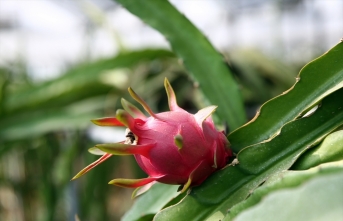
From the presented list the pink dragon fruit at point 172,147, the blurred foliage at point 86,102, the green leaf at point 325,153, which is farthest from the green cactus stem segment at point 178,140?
the blurred foliage at point 86,102

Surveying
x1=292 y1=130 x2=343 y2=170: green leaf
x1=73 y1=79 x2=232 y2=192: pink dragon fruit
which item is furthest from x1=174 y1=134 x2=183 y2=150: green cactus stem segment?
x1=292 y1=130 x2=343 y2=170: green leaf

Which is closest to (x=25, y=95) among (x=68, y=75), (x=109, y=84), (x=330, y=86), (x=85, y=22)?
(x=68, y=75)

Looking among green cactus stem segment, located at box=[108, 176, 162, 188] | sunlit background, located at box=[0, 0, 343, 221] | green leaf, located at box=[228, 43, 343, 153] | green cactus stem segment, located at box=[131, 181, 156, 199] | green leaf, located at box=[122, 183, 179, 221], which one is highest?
green leaf, located at box=[228, 43, 343, 153]

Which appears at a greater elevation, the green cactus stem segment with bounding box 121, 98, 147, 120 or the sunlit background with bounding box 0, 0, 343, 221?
the green cactus stem segment with bounding box 121, 98, 147, 120

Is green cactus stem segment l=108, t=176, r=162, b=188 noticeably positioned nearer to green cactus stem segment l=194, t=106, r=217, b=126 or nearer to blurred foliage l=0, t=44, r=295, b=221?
green cactus stem segment l=194, t=106, r=217, b=126

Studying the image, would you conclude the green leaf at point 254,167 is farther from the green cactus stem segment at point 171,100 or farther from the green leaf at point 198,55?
the green leaf at point 198,55

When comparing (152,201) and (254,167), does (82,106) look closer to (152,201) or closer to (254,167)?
(152,201)
